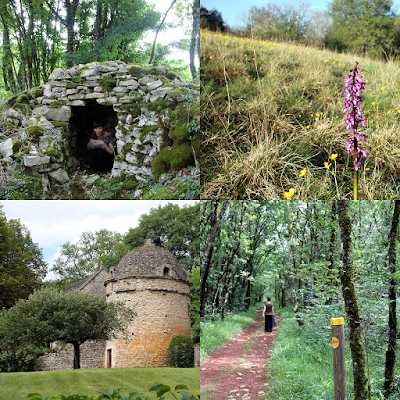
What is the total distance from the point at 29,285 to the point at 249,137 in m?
5.59

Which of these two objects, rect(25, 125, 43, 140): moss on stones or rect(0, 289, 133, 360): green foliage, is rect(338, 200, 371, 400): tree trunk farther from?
rect(25, 125, 43, 140): moss on stones

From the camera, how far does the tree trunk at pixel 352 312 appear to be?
316 centimetres

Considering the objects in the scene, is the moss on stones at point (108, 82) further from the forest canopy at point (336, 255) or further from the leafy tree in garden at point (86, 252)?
the forest canopy at point (336, 255)

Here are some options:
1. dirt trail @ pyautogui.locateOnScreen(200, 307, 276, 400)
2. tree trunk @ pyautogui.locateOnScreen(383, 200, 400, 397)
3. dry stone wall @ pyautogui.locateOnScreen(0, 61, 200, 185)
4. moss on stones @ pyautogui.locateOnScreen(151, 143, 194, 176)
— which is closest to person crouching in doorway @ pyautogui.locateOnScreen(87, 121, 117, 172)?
dry stone wall @ pyautogui.locateOnScreen(0, 61, 200, 185)

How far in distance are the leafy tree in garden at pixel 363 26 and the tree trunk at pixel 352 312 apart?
7.37 meters

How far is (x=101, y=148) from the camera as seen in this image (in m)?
6.17

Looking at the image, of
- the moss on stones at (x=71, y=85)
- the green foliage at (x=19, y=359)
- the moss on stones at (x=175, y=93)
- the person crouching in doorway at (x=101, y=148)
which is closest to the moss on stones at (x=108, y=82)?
the moss on stones at (x=71, y=85)

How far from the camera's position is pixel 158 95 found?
5.51 metres

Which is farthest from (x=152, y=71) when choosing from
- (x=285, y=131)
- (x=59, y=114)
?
(x=285, y=131)

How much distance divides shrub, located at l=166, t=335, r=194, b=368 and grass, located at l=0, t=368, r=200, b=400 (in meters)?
0.10

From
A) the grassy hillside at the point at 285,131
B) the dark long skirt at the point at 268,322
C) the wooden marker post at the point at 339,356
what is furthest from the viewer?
the dark long skirt at the point at 268,322

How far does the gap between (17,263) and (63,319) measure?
5.85ft

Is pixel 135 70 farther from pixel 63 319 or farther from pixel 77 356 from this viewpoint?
pixel 77 356

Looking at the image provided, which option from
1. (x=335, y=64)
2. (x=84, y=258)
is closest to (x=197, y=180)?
(x=84, y=258)
